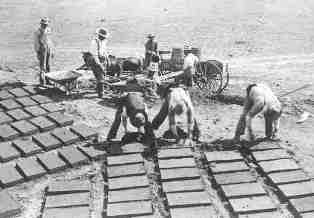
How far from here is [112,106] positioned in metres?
11.4

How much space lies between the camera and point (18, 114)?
34.6ft

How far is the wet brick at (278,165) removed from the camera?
795cm

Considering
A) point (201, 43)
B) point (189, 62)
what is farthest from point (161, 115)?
point (201, 43)

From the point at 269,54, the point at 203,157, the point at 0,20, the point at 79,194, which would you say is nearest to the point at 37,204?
the point at 79,194

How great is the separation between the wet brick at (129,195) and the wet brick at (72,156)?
1.24 meters

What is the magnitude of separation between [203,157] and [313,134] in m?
2.74

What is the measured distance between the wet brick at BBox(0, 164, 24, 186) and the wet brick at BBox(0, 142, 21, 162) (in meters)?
0.51

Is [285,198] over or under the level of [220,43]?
under

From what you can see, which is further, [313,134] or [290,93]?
[290,93]

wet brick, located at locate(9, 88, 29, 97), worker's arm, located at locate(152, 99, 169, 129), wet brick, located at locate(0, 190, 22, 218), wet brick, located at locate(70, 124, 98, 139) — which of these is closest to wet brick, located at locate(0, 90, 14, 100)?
wet brick, located at locate(9, 88, 29, 97)

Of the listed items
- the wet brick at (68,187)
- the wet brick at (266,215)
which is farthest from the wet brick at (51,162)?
the wet brick at (266,215)

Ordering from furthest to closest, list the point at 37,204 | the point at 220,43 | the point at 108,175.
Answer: the point at 220,43 → the point at 108,175 → the point at 37,204

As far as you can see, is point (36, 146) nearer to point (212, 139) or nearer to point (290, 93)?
Result: point (212, 139)

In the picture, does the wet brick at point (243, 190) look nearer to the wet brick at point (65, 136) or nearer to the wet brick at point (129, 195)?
the wet brick at point (129, 195)
